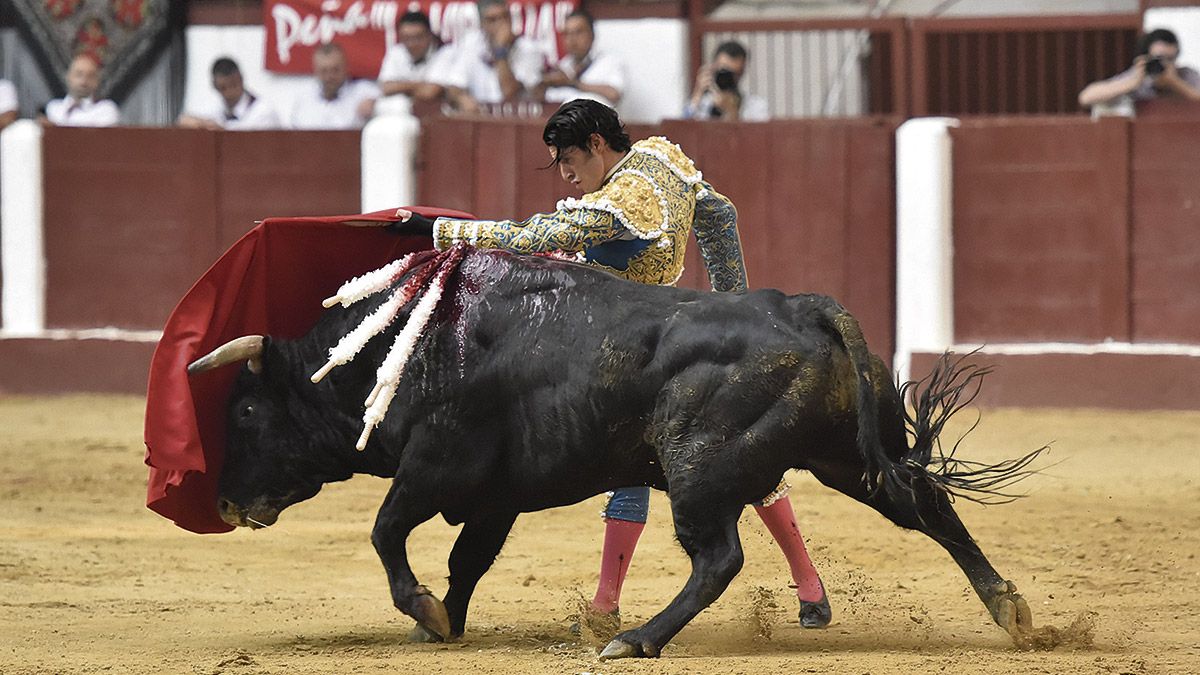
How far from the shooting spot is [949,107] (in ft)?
33.7

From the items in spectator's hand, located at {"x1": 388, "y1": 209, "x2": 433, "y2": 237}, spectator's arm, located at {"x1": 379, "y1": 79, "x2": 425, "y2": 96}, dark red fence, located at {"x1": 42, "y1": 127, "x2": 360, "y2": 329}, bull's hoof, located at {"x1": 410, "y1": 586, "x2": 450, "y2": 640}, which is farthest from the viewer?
spectator's arm, located at {"x1": 379, "y1": 79, "x2": 425, "y2": 96}

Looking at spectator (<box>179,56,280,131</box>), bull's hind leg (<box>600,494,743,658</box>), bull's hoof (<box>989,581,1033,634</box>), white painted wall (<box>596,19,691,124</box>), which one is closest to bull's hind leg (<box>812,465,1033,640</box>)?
bull's hoof (<box>989,581,1033,634</box>)

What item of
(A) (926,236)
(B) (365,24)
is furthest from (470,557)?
(B) (365,24)

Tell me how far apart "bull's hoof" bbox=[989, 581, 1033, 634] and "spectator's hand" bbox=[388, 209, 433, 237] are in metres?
1.36

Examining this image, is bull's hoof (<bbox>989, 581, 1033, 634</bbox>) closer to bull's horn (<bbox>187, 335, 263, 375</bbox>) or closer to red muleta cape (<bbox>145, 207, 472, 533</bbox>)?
red muleta cape (<bbox>145, 207, 472, 533</bbox>)

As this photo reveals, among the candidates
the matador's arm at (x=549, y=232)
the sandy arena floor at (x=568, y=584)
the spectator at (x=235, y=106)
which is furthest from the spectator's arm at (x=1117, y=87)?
the matador's arm at (x=549, y=232)

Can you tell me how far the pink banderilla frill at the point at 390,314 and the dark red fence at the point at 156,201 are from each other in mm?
4988

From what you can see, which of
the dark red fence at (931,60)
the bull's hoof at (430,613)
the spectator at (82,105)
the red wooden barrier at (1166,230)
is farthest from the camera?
the dark red fence at (931,60)

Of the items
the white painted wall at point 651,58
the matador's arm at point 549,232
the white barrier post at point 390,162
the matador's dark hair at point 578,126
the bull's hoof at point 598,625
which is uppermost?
the white painted wall at point 651,58

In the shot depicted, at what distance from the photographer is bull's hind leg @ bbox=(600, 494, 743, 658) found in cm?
366

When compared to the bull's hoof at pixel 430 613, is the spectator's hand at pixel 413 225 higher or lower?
higher

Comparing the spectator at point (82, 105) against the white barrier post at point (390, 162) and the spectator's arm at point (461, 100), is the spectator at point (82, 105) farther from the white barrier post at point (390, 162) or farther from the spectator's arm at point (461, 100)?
the spectator's arm at point (461, 100)

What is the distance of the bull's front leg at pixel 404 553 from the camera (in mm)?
3873

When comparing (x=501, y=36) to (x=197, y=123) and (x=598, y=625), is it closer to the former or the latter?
(x=197, y=123)
